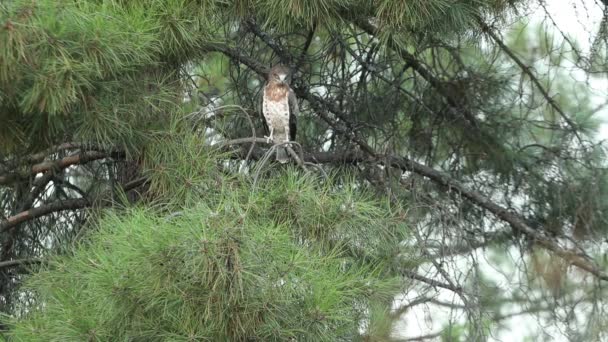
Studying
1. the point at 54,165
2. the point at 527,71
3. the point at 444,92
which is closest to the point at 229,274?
the point at 54,165

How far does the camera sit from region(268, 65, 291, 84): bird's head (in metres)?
4.79

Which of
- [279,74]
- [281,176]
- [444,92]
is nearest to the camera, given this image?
[281,176]

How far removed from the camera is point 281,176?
3.52m

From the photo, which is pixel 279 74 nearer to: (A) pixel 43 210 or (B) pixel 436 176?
(B) pixel 436 176

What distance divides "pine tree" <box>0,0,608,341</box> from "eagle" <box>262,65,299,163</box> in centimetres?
Answer: 8

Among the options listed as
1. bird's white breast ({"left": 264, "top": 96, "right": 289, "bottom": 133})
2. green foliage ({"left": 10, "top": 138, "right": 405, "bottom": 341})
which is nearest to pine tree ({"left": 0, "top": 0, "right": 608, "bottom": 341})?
green foliage ({"left": 10, "top": 138, "right": 405, "bottom": 341})

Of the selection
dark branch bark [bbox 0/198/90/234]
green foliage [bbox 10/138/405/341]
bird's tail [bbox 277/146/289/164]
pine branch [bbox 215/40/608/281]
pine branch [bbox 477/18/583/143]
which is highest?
pine branch [bbox 477/18/583/143]

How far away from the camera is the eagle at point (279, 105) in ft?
15.8

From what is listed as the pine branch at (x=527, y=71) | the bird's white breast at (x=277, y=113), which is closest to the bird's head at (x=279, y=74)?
the bird's white breast at (x=277, y=113)

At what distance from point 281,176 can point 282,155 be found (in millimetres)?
724

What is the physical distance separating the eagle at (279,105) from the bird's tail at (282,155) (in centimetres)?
47

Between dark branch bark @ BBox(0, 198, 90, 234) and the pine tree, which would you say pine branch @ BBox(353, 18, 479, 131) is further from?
dark branch bark @ BBox(0, 198, 90, 234)

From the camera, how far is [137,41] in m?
3.55

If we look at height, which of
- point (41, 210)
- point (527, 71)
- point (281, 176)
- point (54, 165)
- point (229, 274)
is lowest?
point (229, 274)
